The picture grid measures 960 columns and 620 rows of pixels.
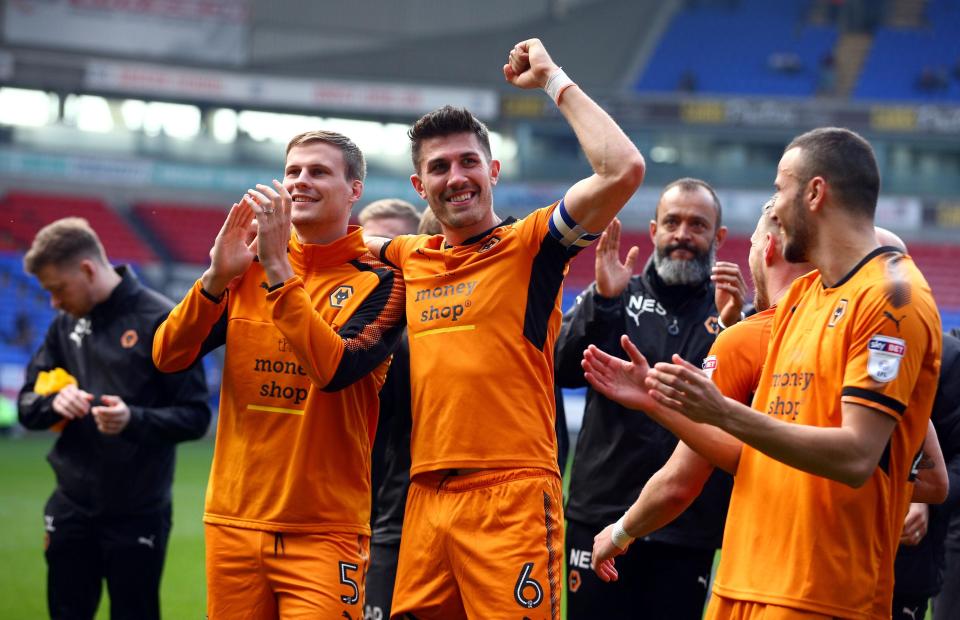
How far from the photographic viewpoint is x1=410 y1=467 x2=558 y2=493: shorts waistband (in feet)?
12.1

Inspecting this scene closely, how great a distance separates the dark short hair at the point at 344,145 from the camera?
14.0 feet

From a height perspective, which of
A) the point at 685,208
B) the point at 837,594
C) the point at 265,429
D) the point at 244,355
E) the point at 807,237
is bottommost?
the point at 837,594

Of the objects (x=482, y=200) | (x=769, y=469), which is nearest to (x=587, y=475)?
(x=482, y=200)

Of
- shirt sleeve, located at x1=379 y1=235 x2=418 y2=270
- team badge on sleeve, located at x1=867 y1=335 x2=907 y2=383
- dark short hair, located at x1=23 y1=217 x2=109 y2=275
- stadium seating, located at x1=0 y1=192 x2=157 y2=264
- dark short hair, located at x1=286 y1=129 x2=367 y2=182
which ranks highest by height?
stadium seating, located at x1=0 y1=192 x2=157 y2=264

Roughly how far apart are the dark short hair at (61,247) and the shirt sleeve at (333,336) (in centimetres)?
253

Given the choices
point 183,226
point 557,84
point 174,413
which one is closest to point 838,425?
point 557,84

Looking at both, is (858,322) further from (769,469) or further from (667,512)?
(667,512)

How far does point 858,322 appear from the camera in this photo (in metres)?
2.85

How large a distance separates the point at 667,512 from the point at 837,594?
66 centimetres

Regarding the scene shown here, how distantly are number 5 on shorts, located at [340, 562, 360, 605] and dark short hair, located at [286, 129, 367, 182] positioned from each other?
4.86ft

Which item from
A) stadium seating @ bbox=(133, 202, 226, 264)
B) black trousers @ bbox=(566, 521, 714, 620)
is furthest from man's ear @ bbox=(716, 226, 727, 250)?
stadium seating @ bbox=(133, 202, 226, 264)

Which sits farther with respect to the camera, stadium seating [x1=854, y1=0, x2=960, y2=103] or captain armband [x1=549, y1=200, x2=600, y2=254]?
stadium seating [x1=854, y1=0, x2=960, y2=103]

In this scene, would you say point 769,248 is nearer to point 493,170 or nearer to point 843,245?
point 843,245

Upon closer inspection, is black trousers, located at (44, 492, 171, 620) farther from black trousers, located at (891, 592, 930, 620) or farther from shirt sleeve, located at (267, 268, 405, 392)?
black trousers, located at (891, 592, 930, 620)
